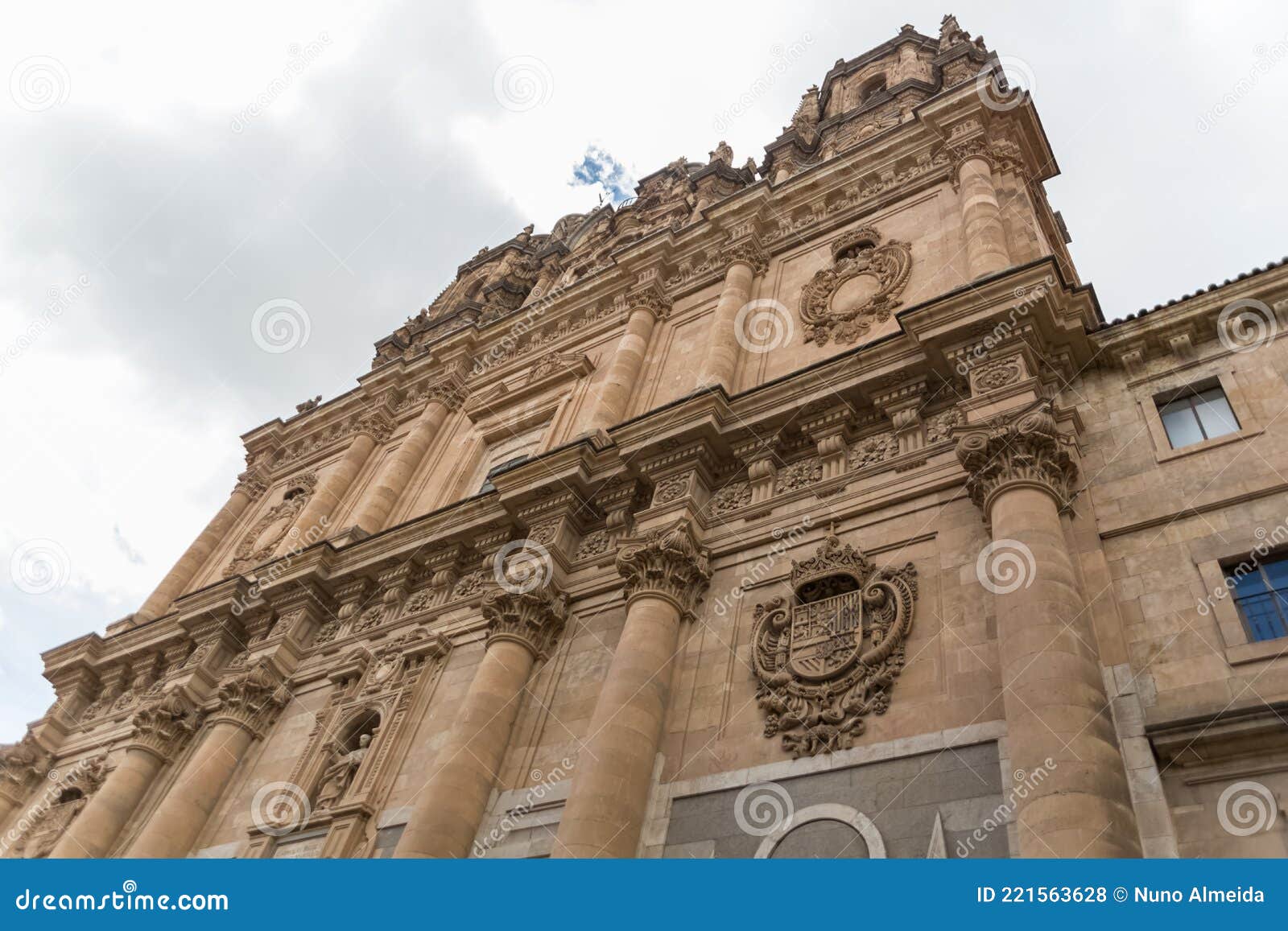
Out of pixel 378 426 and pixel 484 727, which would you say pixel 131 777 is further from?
pixel 378 426

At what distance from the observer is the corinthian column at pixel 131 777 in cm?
1903

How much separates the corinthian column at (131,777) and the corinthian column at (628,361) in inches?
461

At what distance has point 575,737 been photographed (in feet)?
47.3

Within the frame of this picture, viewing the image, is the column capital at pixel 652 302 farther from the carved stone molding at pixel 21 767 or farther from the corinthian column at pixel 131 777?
the carved stone molding at pixel 21 767

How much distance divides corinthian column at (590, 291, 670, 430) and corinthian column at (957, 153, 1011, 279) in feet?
25.5

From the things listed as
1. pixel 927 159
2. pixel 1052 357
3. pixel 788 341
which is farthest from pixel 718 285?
pixel 1052 357

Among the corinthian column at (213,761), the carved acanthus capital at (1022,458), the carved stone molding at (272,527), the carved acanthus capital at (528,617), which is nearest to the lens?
the carved acanthus capital at (1022,458)

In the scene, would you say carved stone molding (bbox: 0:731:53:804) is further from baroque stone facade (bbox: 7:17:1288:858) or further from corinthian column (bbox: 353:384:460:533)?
corinthian column (bbox: 353:384:460:533)

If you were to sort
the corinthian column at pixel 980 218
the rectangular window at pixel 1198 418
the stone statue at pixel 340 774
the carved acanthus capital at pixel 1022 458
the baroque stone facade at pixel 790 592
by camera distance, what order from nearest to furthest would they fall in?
1. the baroque stone facade at pixel 790 592
2. the carved acanthus capital at pixel 1022 458
3. the rectangular window at pixel 1198 418
4. the corinthian column at pixel 980 218
5. the stone statue at pixel 340 774

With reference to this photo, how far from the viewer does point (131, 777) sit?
20.1 meters

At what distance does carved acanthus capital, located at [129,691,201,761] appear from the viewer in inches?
811

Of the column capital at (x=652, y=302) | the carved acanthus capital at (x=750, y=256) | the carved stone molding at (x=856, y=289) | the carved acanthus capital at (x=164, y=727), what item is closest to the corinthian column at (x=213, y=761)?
the carved acanthus capital at (x=164, y=727)

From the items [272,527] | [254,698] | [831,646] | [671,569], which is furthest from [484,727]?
[272,527]

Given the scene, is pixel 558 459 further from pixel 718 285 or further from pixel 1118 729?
pixel 1118 729
